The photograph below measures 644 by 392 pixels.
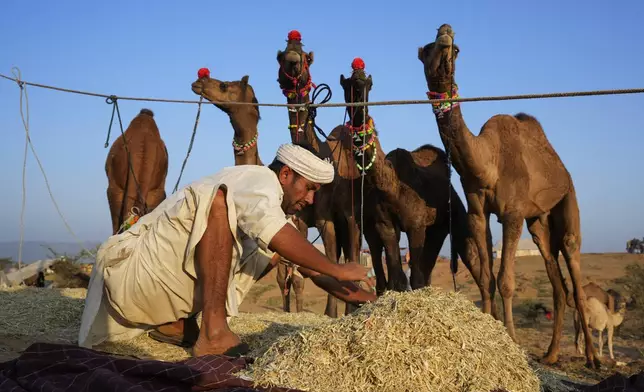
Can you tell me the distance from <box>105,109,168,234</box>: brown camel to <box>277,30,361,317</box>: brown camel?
6.92 feet

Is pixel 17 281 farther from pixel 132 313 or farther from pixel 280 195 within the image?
pixel 280 195

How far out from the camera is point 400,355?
10.0ft

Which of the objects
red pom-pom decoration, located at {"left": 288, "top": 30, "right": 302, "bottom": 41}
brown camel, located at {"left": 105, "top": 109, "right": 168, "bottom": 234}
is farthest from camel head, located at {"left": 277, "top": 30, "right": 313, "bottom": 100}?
brown camel, located at {"left": 105, "top": 109, "right": 168, "bottom": 234}

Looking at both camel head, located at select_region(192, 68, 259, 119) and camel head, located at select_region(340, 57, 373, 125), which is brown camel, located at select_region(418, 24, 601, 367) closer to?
camel head, located at select_region(340, 57, 373, 125)

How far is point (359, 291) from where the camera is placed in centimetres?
439

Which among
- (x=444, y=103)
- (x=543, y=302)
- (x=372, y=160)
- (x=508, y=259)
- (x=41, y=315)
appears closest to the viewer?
(x=41, y=315)

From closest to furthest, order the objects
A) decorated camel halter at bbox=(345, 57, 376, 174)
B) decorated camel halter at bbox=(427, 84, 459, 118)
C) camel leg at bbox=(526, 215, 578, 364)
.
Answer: decorated camel halter at bbox=(427, 84, 459, 118)
decorated camel halter at bbox=(345, 57, 376, 174)
camel leg at bbox=(526, 215, 578, 364)

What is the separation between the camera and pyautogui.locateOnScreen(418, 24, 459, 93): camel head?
720cm

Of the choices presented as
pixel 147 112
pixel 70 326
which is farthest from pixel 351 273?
pixel 147 112

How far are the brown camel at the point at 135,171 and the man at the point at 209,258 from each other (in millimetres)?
4862

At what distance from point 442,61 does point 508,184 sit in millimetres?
1757

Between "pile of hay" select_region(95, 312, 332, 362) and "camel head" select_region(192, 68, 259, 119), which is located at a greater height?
"camel head" select_region(192, 68, 259, 119)

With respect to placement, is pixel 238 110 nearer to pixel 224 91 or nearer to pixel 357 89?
pixel 224 91

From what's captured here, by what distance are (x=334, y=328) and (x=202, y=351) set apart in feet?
3.25
